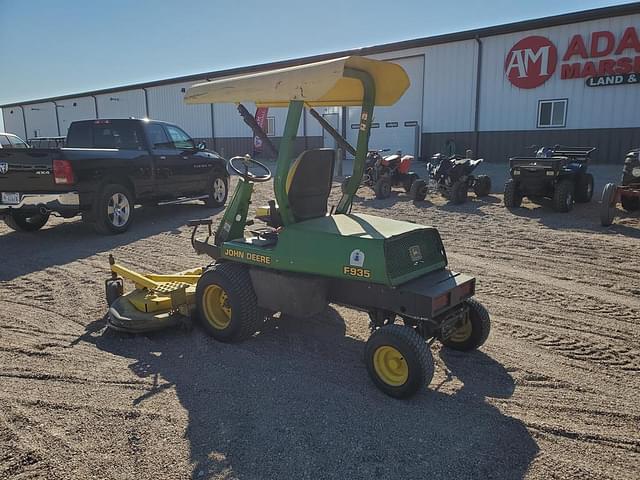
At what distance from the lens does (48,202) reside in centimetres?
763

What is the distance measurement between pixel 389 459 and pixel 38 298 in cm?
433

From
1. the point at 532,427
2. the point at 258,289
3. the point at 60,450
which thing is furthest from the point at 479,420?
the point at 60,450

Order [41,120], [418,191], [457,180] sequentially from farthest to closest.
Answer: [41,120]
[418,191]
[457,180]

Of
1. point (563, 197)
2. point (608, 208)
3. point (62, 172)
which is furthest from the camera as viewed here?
point (563, 197)

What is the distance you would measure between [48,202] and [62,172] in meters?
0.50

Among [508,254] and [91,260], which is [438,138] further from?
[91,260]

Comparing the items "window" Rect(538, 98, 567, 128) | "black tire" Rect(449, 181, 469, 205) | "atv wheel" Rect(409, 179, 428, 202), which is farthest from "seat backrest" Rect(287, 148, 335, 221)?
"window" Rect(538, 98, 567, 128)

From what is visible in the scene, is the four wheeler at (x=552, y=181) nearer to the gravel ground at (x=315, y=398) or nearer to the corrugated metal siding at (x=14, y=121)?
the gravel ground at (x=315, y=398)

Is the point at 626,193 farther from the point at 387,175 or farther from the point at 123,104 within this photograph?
the point at 123,104

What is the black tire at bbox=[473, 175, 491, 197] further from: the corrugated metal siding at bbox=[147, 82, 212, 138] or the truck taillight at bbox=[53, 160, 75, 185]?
the corrugated metal siding at bbox=[147, 82, 212, 138]

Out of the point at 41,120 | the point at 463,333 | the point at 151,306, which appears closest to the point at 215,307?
the point at 151,306

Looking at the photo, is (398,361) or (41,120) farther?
(41,120)

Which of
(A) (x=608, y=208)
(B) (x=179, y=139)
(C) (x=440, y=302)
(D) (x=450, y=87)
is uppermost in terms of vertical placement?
(D) (x=450, y=87)

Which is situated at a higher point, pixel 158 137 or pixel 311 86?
pixel 311 86
